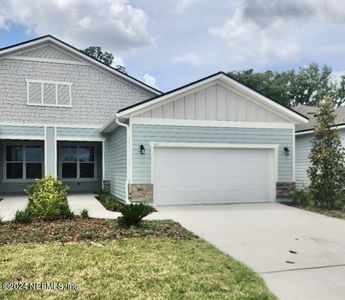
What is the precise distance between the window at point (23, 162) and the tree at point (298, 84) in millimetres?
27015

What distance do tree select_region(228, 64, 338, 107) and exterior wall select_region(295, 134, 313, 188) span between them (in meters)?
22.7

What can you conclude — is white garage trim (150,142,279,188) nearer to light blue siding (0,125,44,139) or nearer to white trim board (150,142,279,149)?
white trim board (150,142,279,149)

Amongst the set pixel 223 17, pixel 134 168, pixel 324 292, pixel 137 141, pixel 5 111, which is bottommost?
pixel 324 292

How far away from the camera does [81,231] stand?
7.57m

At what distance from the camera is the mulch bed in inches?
277

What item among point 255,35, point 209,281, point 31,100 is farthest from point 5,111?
point 209,281

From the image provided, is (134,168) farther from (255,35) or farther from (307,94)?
(307,94)

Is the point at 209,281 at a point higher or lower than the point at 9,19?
lower

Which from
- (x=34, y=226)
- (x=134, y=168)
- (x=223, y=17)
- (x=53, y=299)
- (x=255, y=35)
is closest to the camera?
(x=53, y=299)

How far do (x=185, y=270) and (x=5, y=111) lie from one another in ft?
44.8

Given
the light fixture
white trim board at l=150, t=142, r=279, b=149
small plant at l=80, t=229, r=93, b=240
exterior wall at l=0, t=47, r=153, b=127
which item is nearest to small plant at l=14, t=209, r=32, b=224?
small plant at l=80, t=229, r=93, b=240

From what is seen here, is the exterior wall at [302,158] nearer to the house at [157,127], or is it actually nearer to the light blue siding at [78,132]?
the house at [157,127]

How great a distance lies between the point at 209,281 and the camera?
4.81m

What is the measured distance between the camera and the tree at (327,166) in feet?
40.2
